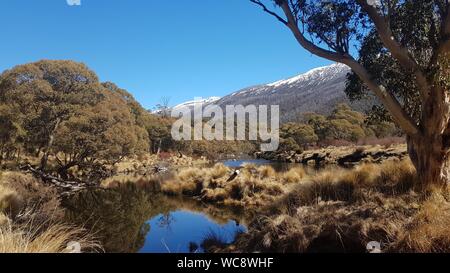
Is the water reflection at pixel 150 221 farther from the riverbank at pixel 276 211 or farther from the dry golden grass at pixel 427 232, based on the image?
the dry golden grass at pixel 427 232

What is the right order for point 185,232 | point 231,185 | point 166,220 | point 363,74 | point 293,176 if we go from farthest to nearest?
point 231,185, point 293,176, point 166,220, point 185,232, point 363,74

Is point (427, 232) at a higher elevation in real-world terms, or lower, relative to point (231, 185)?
higher

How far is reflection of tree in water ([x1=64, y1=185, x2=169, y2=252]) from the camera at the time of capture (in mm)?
11156

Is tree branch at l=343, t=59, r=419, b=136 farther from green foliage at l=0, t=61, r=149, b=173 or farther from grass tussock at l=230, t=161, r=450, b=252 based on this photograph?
green foliage at l=0, t=61, r=149, b=173

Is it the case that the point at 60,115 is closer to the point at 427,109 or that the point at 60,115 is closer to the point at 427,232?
the point at 427,109

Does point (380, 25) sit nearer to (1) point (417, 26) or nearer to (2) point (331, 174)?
(1) point (417, 26)

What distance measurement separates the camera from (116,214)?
15.1 metres

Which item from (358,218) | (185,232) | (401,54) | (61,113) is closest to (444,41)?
(401,54)

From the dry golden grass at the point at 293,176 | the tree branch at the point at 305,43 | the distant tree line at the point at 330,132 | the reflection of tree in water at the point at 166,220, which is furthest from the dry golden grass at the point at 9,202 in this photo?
the distant tree line at the point at 330,132

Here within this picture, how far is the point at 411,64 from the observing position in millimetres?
7754

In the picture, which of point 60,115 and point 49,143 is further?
point 60,115

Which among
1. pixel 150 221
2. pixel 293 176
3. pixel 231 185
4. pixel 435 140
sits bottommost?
pixel 150 221

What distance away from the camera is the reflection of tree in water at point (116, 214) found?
36.6 feet

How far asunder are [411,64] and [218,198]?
11.5 m
